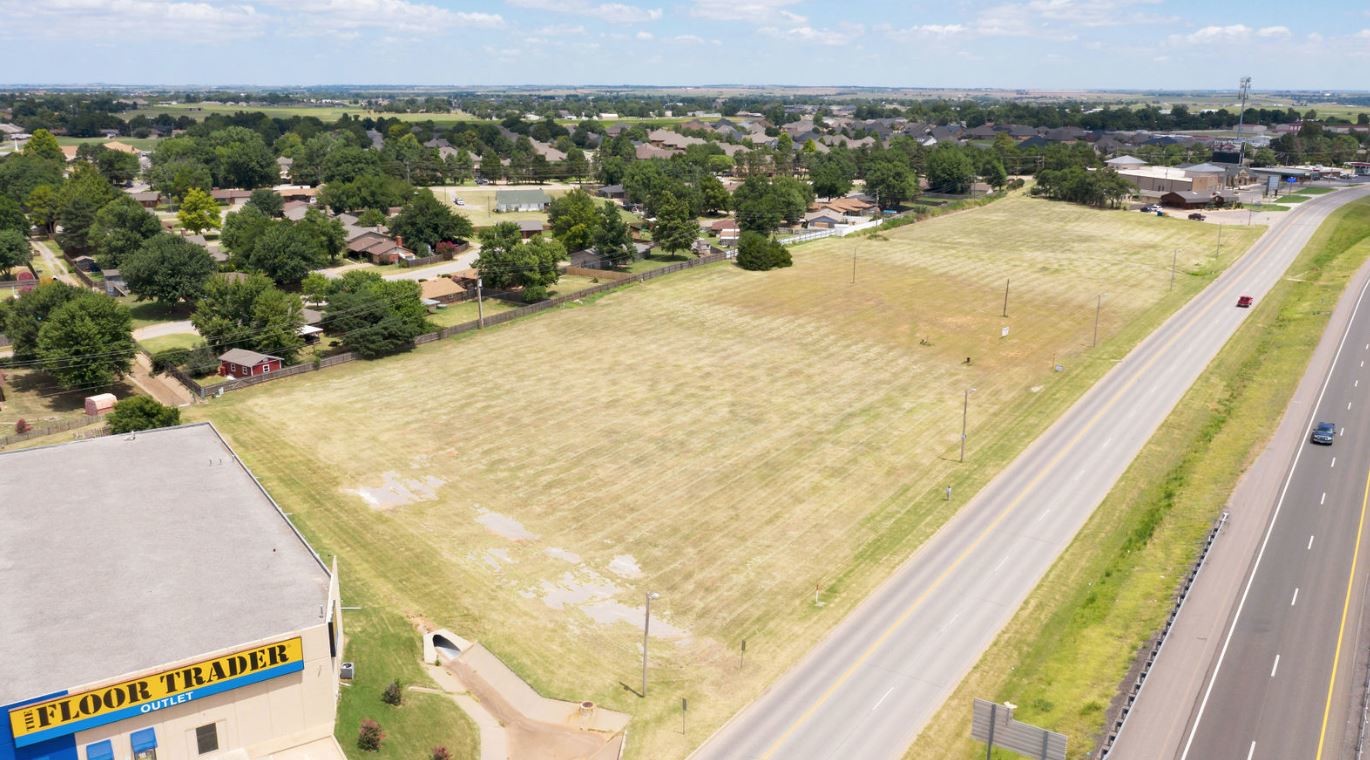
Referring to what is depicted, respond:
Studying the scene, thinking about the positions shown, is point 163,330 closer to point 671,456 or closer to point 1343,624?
point 671,456

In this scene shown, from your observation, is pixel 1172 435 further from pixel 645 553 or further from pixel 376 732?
pixel 376 732

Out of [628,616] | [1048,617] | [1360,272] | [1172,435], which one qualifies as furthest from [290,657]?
[1360,272]

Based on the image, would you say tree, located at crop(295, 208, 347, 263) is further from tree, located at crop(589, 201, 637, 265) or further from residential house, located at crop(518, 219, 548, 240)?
tree, located at crop(589, 201, 637, 265)

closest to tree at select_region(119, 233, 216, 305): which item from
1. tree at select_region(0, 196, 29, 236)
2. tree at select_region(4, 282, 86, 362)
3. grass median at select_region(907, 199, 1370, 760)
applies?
tree at select_region(4, 282, 86, 362)

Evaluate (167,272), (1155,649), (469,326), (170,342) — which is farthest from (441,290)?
(1155,649)

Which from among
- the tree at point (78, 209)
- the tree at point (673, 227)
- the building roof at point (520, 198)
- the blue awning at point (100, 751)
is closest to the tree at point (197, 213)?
the tree at point (78, 209)
